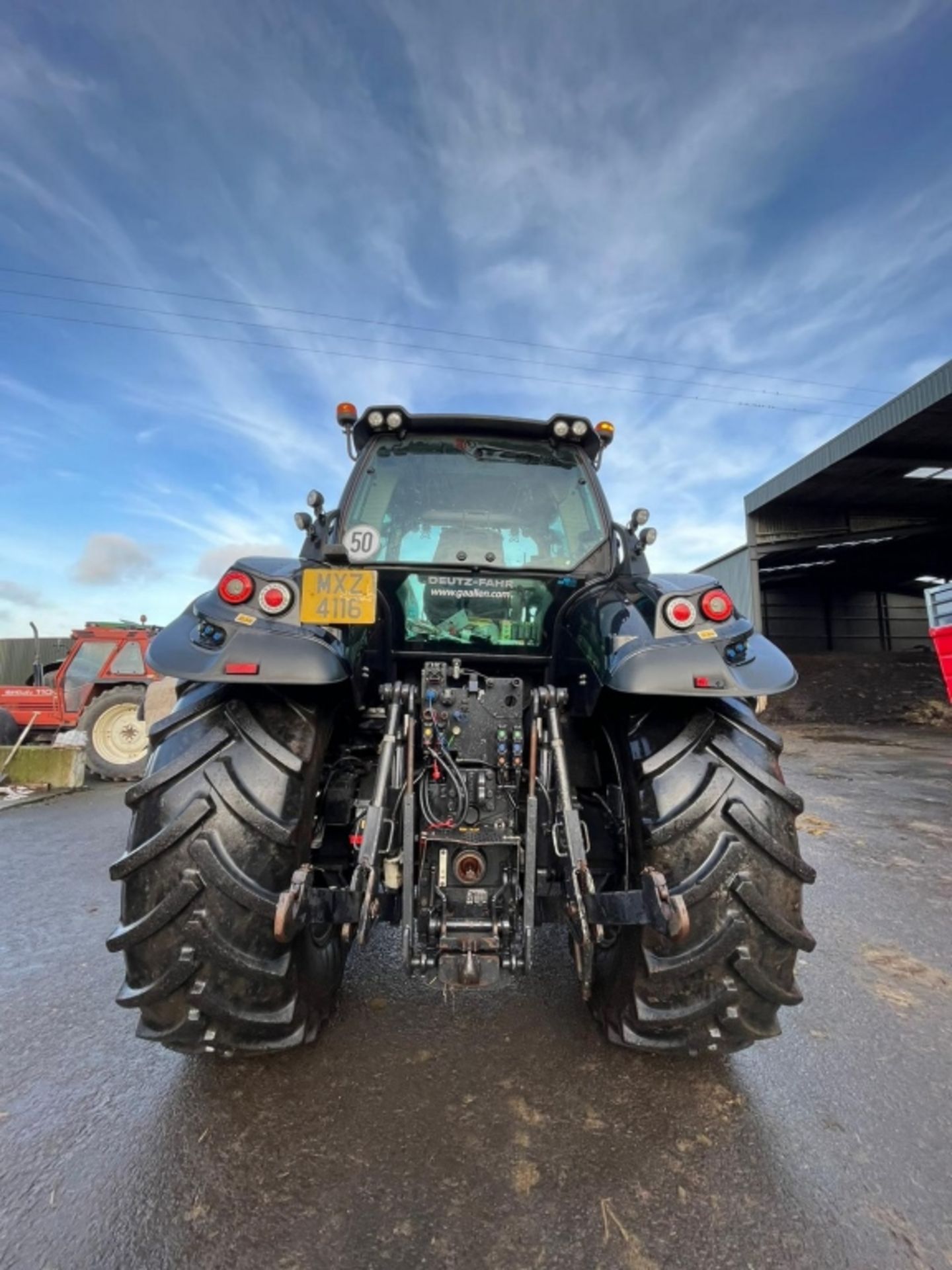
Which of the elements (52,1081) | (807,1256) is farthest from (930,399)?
(52,1081)

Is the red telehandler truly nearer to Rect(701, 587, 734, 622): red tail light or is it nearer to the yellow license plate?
the yellow license plate

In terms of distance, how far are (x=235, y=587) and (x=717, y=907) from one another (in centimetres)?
161

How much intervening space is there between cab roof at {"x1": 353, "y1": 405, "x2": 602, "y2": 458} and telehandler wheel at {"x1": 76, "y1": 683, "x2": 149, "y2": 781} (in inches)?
274

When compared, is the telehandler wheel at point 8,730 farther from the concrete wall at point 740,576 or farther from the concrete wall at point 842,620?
the concrete wall at point 842,620

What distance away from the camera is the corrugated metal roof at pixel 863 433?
1136 cm

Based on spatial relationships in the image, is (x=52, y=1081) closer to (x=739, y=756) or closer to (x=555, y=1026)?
(x=555, y=1026)

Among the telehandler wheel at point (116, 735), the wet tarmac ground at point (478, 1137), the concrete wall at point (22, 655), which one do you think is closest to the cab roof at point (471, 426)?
the wet tarmac ground at point (478, 1137)

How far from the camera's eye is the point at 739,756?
70.4 inches

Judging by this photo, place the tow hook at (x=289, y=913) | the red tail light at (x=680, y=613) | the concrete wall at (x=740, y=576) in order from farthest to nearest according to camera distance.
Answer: the concrete wall at (x=740, y=576)
the red tail light at (x=680, y=613)
the tow hook at (x=289, y=913)

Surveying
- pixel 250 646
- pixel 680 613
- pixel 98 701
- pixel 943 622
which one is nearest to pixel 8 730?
pixel 98 701

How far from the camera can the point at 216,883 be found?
159cm

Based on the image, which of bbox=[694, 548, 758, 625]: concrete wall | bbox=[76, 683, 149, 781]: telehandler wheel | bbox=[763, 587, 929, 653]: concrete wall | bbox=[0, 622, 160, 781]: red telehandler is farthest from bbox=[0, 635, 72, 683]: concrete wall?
bbox=[763, 587, 929, 653]: concrete wall

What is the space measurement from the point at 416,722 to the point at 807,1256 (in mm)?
1504

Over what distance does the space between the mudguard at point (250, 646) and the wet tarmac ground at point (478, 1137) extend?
47.6 inches
